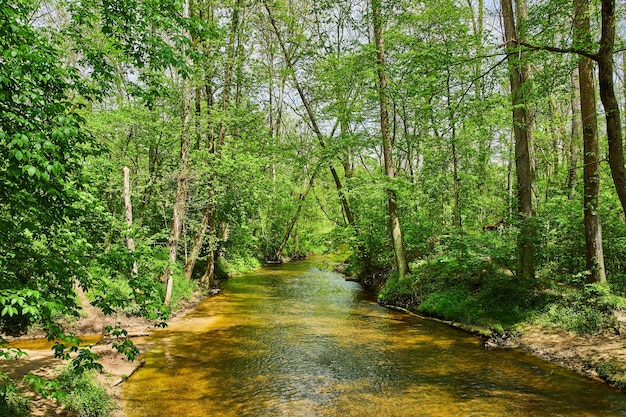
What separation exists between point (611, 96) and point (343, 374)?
7.16m

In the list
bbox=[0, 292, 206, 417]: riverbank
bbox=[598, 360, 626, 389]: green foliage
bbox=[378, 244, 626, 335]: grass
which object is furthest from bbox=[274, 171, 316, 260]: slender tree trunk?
bbox=[598, 360, 626, 389]: green foliage

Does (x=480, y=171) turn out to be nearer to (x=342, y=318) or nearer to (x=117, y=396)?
(x=342, y=318)

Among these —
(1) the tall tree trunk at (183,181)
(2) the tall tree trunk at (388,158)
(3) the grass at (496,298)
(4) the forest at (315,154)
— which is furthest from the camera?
(2) the tall tree trunk at (388,158)

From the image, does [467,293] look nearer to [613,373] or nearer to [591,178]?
[591,178]

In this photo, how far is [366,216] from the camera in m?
19.3

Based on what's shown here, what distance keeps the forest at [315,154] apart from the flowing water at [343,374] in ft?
4.56

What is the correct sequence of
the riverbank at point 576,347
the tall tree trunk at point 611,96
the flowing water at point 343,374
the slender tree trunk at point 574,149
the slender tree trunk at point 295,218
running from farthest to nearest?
the slender tree trunk at point 295,218 → the slender tree trunk at point 574,149 → the riverbank at point 576,347 → the flowing water at point 343,374 → the tall tree trunk at point 611,96

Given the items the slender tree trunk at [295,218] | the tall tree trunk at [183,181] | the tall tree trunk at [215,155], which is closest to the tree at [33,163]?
the tall tree trunk at [183,181]

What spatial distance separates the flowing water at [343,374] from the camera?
6863 millimetres

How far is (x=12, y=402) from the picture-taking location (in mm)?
5629

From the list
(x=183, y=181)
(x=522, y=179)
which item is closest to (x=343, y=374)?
(x=522, y=179)

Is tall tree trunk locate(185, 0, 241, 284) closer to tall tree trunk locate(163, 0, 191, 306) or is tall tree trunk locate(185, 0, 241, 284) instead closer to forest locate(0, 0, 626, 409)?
forest locate(0, 0, 626, 409)

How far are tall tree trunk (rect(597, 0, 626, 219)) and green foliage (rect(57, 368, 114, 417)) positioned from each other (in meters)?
9.12

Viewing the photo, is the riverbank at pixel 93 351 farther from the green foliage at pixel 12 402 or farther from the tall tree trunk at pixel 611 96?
the tall tree trunk at pixel 611 96
